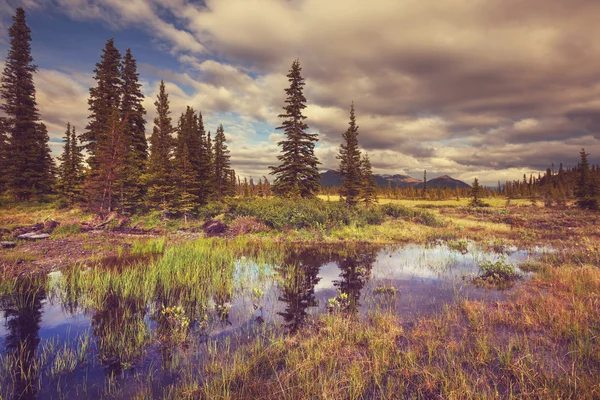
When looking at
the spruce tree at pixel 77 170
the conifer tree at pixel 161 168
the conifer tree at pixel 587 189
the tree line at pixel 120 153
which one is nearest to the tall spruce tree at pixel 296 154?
the tree line at pixel 120 153

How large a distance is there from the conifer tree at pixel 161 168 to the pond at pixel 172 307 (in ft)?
41.9

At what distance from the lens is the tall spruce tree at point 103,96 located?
2917 cm

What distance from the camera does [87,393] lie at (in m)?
4.08

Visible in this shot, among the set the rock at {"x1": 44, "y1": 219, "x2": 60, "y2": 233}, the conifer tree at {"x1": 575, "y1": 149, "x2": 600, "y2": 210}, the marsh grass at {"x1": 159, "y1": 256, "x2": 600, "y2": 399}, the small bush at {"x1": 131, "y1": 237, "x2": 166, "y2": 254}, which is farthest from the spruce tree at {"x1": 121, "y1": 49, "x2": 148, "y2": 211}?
the conifer tree at {"x1": 575, "y1": 149, "x2": 600, "y2": 210}

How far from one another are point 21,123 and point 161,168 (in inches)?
797

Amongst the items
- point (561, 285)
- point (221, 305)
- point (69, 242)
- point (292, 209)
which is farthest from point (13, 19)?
point (561, 285)

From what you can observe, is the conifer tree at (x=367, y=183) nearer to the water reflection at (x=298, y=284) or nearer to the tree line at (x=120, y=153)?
the tree line at (x=120, y=153)

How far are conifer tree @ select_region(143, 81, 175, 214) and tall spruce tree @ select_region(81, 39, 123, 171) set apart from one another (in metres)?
7.83

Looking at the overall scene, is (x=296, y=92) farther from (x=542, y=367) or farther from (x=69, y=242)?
(x=542, y=367)

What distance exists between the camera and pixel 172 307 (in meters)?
6.63

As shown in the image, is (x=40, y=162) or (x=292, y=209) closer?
(x=292, y=209)

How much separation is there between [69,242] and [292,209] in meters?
14.9

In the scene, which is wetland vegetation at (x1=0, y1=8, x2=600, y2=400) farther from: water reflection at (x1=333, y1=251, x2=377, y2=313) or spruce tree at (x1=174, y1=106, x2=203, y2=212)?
spruce tree at (x1=174, y1=106, x2=203, y2=212)

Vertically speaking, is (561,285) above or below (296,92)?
below
